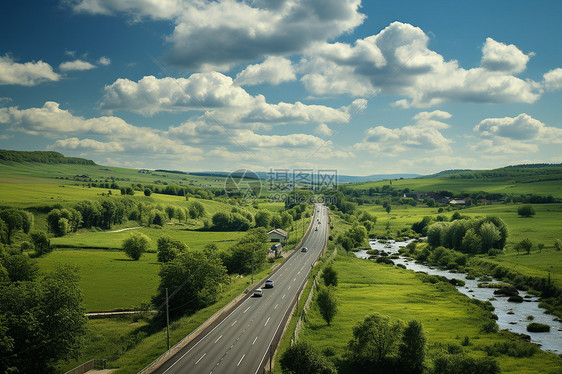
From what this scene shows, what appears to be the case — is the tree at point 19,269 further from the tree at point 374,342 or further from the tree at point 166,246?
the tree at point 374,342

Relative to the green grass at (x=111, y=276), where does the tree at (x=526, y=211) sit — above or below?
above

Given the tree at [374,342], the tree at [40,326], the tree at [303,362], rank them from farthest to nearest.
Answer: the tree at [374,342] → the tree at [40,326] → the tree at [303,362]

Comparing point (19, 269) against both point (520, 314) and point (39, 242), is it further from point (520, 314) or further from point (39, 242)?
point (520, 314)

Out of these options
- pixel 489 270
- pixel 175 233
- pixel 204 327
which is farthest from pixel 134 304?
pixel 489 270

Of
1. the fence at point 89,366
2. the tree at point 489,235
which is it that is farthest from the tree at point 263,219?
the fence at point 89,366

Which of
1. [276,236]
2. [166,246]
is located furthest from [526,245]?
[166,246]

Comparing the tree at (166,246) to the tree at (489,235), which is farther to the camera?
the tree at (489,235)
